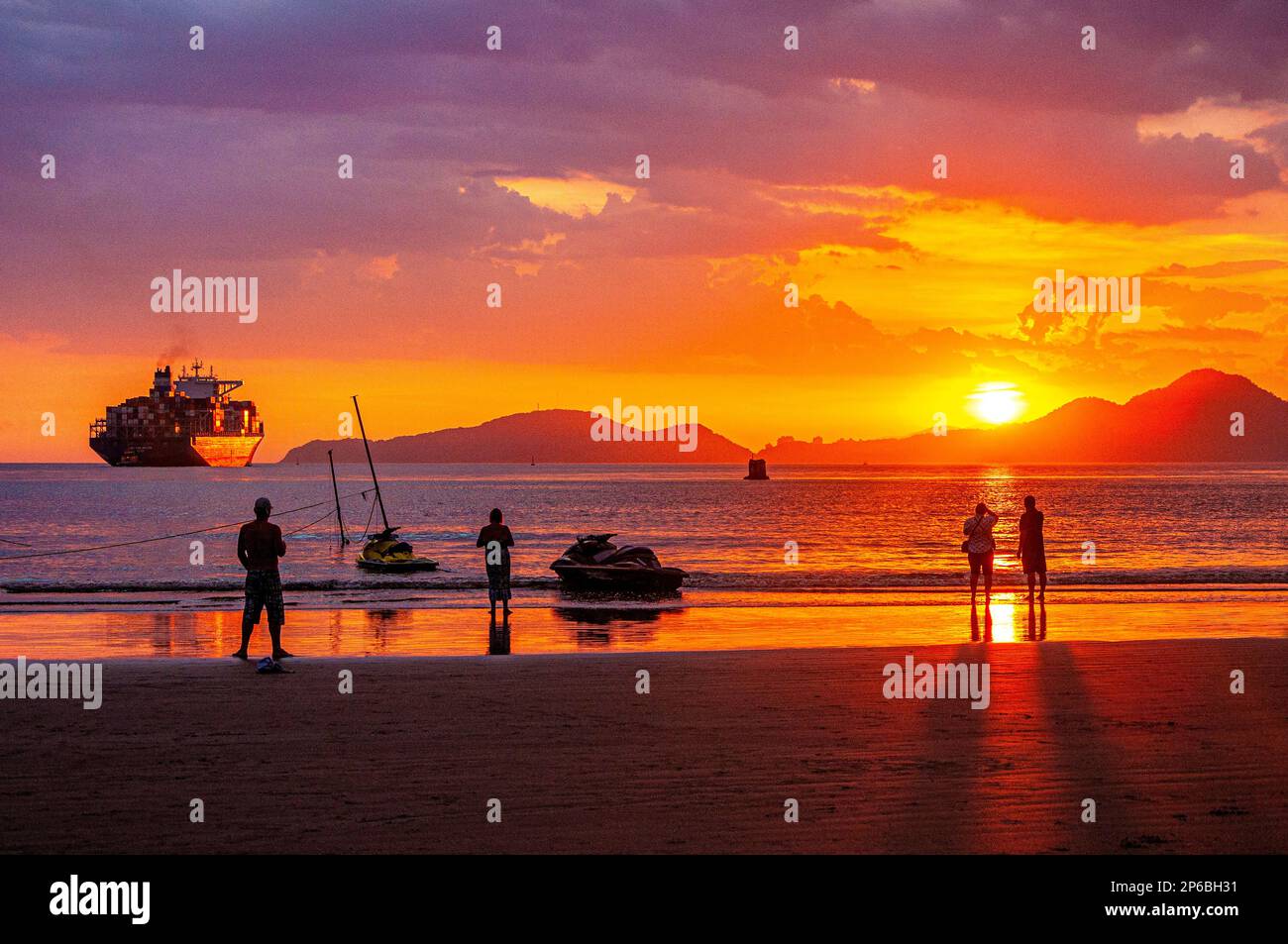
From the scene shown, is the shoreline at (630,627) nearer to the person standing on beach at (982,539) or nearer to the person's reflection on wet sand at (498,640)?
the person's reflection on wet sand at (498,640)

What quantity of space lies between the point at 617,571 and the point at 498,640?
38.3 feet

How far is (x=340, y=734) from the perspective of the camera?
1027cm

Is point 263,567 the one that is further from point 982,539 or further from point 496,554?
point 982,539

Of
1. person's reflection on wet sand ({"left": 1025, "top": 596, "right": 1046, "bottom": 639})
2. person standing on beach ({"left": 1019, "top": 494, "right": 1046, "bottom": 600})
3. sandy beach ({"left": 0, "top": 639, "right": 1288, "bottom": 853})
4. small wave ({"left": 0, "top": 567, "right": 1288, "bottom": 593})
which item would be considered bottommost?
small wave ({"left": 0, "top": 567, "right": 1288, "bottom": 593})

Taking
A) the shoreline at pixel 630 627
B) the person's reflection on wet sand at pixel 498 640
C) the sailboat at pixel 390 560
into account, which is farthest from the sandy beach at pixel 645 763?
the sailboat at pixel 390 560

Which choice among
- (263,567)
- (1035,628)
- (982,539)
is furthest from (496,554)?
(1035,628)

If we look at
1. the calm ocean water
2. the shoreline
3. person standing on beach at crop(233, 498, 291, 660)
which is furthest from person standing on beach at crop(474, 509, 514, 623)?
the calm ocean water

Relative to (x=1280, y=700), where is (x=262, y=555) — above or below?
above

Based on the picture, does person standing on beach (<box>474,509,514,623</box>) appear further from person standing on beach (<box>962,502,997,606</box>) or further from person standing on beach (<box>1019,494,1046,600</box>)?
person standing on beach (<box>1019,494,1046,600</box>)

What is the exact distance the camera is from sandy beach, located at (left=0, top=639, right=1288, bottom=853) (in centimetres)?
736

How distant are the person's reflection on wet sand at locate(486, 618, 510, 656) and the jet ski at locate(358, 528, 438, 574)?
18.8 metres
